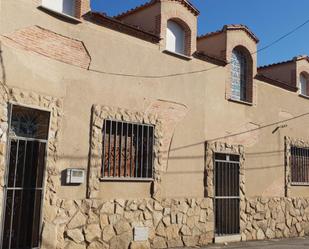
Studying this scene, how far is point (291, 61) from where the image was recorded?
17812mm

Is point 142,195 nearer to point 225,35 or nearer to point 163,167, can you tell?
point 163,167

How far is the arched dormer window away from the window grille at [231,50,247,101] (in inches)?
151

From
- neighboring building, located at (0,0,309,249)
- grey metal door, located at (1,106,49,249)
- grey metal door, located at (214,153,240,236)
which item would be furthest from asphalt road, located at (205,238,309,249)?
grey metal door, located at (1,106,49,249)

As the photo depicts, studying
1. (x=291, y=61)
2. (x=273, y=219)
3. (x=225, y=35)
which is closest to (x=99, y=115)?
(x=225, y=35)

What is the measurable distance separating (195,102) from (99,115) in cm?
346

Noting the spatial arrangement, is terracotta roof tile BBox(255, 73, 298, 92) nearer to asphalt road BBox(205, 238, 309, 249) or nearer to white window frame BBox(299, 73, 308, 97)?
white window frame BBox(299, 73, 308, 97)

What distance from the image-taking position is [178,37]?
13.1 meters

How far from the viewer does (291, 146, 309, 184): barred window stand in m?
16.8

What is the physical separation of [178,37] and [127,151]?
3.81 m

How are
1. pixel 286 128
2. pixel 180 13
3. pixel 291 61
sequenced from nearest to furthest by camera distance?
pixel 180 13
pixel 286 128
pixel 291 61

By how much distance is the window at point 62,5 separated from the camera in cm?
986

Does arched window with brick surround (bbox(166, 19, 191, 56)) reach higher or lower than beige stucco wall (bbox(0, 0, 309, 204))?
higher

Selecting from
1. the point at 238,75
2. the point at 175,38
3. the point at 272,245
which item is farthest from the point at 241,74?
the point at 272,245

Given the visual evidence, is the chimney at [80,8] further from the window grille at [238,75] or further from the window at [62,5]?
the window grille at [238,75]
